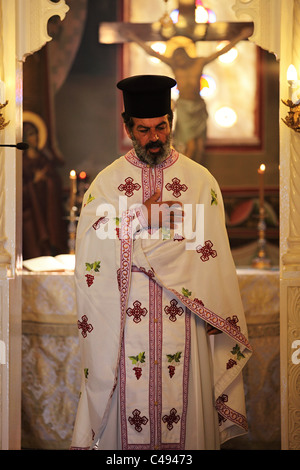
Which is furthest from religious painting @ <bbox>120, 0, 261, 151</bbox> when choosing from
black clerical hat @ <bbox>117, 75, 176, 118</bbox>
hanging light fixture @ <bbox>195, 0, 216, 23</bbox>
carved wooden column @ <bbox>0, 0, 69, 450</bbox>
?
black clerical hat @ <bbox>117, 75, 176, 118</bbox>

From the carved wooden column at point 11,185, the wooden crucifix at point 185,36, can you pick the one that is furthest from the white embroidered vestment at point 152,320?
the wooden crucifix at point 185,36

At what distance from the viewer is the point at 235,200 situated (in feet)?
24.0

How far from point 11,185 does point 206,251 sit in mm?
1231

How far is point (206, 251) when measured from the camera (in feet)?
11.3

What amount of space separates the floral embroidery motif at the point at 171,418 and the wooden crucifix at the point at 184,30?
4.35 meters

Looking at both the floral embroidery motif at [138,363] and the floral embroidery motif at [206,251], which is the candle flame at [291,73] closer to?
the floral embroidery motif at [206,251]

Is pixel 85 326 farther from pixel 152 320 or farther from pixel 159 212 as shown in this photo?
pixel 159 212

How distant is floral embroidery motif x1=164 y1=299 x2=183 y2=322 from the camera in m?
3.38

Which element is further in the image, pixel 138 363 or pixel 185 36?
pixel 185 36

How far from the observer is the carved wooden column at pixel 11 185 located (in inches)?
152

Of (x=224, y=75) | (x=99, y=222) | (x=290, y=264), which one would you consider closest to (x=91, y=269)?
(x=99, y=222)

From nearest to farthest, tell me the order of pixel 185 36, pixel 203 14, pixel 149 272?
1. pixel 149 272
2. pixel 185 36
3. pixel 203 14

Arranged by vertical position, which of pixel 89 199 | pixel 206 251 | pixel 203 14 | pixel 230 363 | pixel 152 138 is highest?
pixel 203 14
